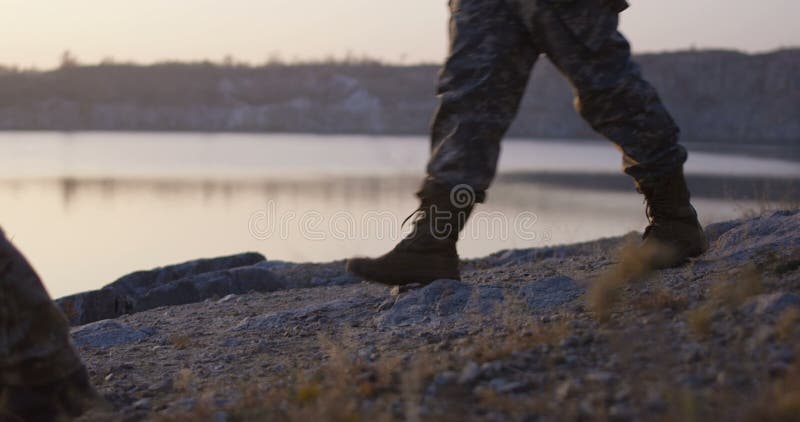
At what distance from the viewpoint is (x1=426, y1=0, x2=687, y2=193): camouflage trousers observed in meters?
3.04

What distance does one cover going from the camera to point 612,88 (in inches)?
120

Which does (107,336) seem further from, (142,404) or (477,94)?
(477,94)

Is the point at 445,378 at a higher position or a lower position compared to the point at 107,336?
higher

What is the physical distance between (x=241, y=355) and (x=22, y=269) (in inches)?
35.1

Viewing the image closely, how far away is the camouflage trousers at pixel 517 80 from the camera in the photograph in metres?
3.04

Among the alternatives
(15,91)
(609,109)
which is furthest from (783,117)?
(609,109)

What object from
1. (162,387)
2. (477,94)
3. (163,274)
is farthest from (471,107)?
(163,274)

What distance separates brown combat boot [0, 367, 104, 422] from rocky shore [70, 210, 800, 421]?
63 millimetres

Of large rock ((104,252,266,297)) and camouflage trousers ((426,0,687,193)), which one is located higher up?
camouflage trousers ((426,0,687,193))

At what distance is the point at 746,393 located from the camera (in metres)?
1.88

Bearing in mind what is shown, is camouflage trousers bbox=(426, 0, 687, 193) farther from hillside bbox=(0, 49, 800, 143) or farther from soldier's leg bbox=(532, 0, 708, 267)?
hillside bbox=(0, 49, 800, 143)

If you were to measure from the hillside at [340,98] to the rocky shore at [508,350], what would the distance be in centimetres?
4500

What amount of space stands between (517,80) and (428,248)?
0.66 metres

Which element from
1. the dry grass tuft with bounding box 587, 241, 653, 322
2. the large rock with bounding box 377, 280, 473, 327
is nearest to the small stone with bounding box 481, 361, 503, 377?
the dry grass tuft with bounding box 587, 241, 653, 322
